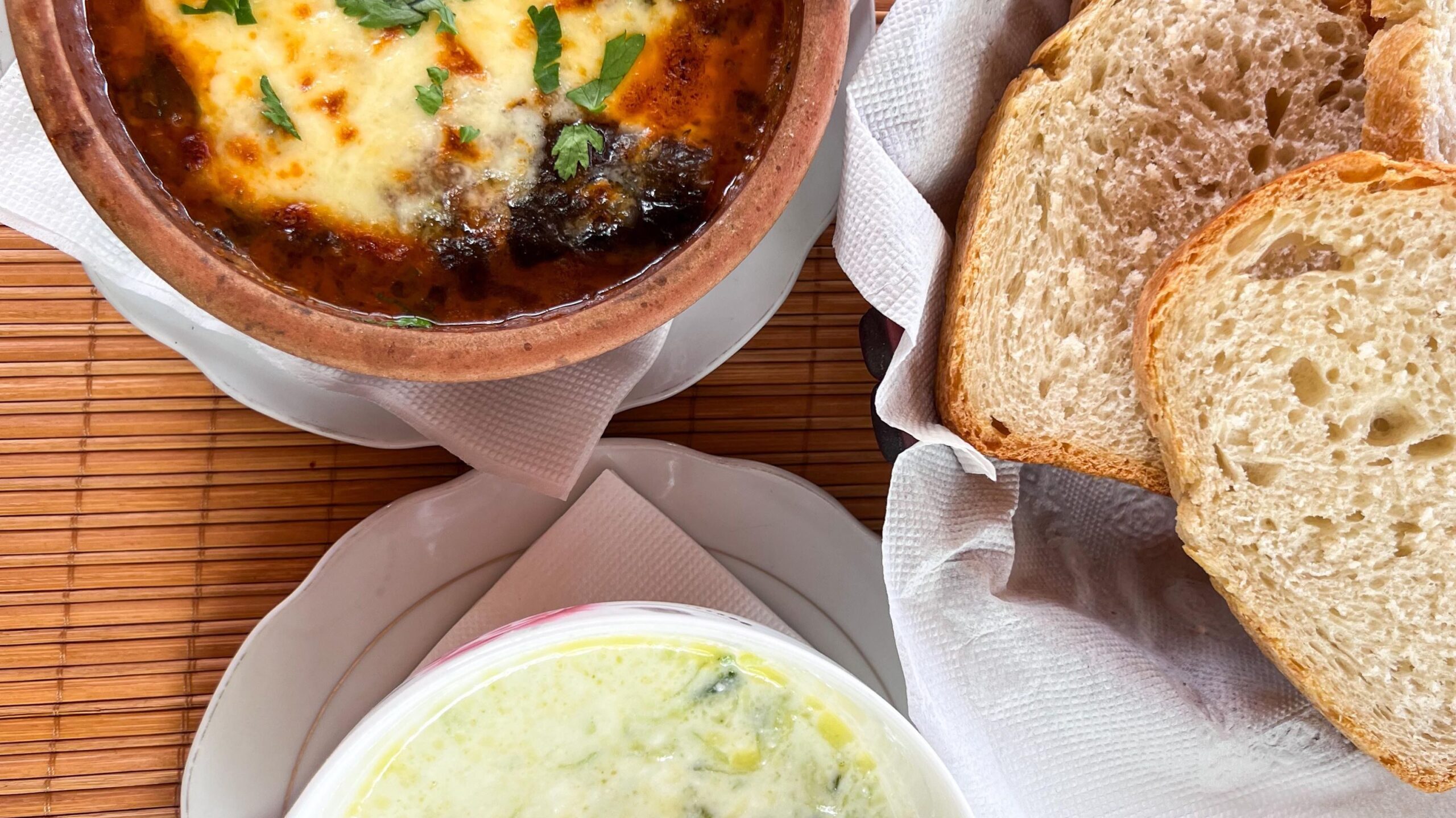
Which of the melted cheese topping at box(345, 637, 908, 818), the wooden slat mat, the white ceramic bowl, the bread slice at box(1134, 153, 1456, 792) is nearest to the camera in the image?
the white ceramic bowl

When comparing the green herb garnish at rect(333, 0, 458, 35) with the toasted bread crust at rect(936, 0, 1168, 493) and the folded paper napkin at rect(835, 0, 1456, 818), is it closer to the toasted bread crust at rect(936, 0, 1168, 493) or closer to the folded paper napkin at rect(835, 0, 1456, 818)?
the folded paper napkin at rect(835, 0, 1456, 818)

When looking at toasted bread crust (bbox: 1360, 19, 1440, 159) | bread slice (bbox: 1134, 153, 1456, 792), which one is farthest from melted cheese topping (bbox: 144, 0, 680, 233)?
toasted bread crust (bbox: 1360, 19, 1440, 159)

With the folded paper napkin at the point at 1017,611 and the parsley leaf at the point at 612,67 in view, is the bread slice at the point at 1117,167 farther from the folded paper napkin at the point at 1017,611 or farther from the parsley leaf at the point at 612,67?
the parsley leaf at the point at 612,67

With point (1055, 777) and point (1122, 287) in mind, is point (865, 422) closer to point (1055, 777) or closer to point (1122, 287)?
point (1122, 287)

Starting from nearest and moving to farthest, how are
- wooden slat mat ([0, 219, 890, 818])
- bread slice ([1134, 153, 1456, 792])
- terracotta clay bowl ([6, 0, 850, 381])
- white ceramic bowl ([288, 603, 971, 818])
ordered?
1. terracotta clay bowl ([6, 0, 850, 381])
2. white ceramic bowl ([288, 603, 971, 818])
3. bread slice ([1134, 153, 1456, 792])
4. wooden slat mat ([0, 219, 890, 818])

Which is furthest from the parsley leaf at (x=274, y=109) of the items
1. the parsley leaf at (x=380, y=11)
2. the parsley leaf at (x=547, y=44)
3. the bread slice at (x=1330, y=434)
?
the bread slice at (x=1330, y=434)

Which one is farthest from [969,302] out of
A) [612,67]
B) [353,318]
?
[353,318]

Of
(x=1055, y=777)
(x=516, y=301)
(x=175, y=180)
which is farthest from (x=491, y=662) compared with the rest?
(x=1055, y=777)
